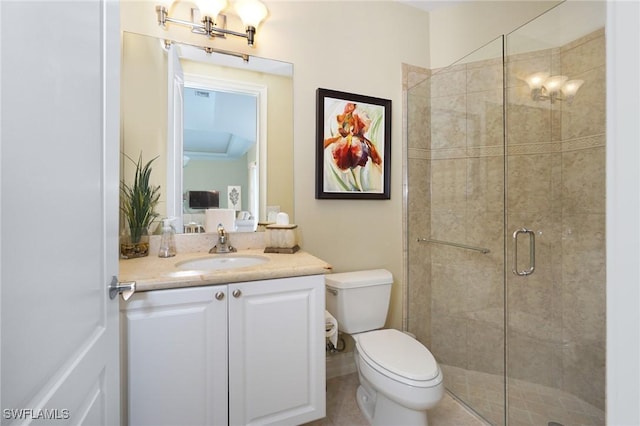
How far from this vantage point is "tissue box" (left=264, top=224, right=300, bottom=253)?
153cm

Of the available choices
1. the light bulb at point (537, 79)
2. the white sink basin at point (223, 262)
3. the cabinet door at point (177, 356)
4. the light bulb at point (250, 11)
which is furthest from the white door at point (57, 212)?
the light bulb at point (537, 79)

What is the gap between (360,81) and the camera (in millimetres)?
1906

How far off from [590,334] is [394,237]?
45.4 inches

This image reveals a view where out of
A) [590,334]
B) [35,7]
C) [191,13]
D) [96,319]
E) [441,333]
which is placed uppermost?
[191,13]

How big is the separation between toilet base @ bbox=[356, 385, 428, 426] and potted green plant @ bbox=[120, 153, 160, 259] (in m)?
1.38

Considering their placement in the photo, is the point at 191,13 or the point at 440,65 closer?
the point at 191,13

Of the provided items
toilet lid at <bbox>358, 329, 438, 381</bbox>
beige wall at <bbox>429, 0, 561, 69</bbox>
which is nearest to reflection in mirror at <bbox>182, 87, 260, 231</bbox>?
toilet lid at <bbox>358, 329, 438, 381</bbox>

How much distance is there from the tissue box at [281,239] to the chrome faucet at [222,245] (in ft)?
0.65

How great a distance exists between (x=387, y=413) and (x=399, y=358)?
295mm

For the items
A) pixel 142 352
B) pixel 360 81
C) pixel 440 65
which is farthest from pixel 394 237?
pixel 142 352

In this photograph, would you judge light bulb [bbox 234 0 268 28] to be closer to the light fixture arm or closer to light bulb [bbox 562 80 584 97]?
the light fixture arm

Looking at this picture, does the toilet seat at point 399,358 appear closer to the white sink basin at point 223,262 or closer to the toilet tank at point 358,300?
the toilet tank at point 358,300

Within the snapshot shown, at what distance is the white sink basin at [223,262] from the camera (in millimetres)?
1378
